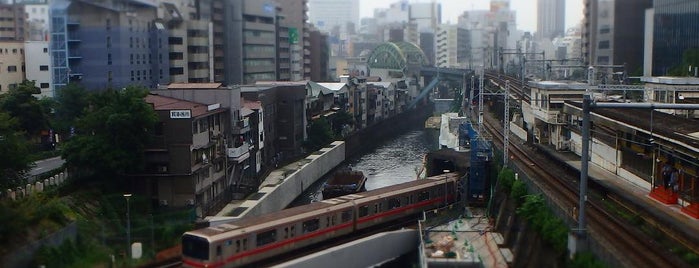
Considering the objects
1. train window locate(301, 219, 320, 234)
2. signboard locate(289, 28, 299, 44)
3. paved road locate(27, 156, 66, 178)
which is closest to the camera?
train window locate(301, 219, 320, 234)

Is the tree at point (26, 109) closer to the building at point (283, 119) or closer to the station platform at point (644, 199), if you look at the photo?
the building at point (283, 119)

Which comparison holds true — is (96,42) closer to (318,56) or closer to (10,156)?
(10,156)

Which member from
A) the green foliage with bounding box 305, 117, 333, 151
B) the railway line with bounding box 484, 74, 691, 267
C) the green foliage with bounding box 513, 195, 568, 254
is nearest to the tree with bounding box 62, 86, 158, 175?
the green foliage with bounding box 513, 195, 568, 254

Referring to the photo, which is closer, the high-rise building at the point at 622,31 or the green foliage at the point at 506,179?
the green foliage at the point at 506,179

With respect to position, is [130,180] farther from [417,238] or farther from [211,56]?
[211,56]

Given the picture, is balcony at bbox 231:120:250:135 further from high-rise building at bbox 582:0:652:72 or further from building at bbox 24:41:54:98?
high-rise building at bbox 582:0:652:72

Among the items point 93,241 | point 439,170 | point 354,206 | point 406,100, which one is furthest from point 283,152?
point 406,100

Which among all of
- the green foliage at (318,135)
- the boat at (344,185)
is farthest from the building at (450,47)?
the boat at (344,185)
